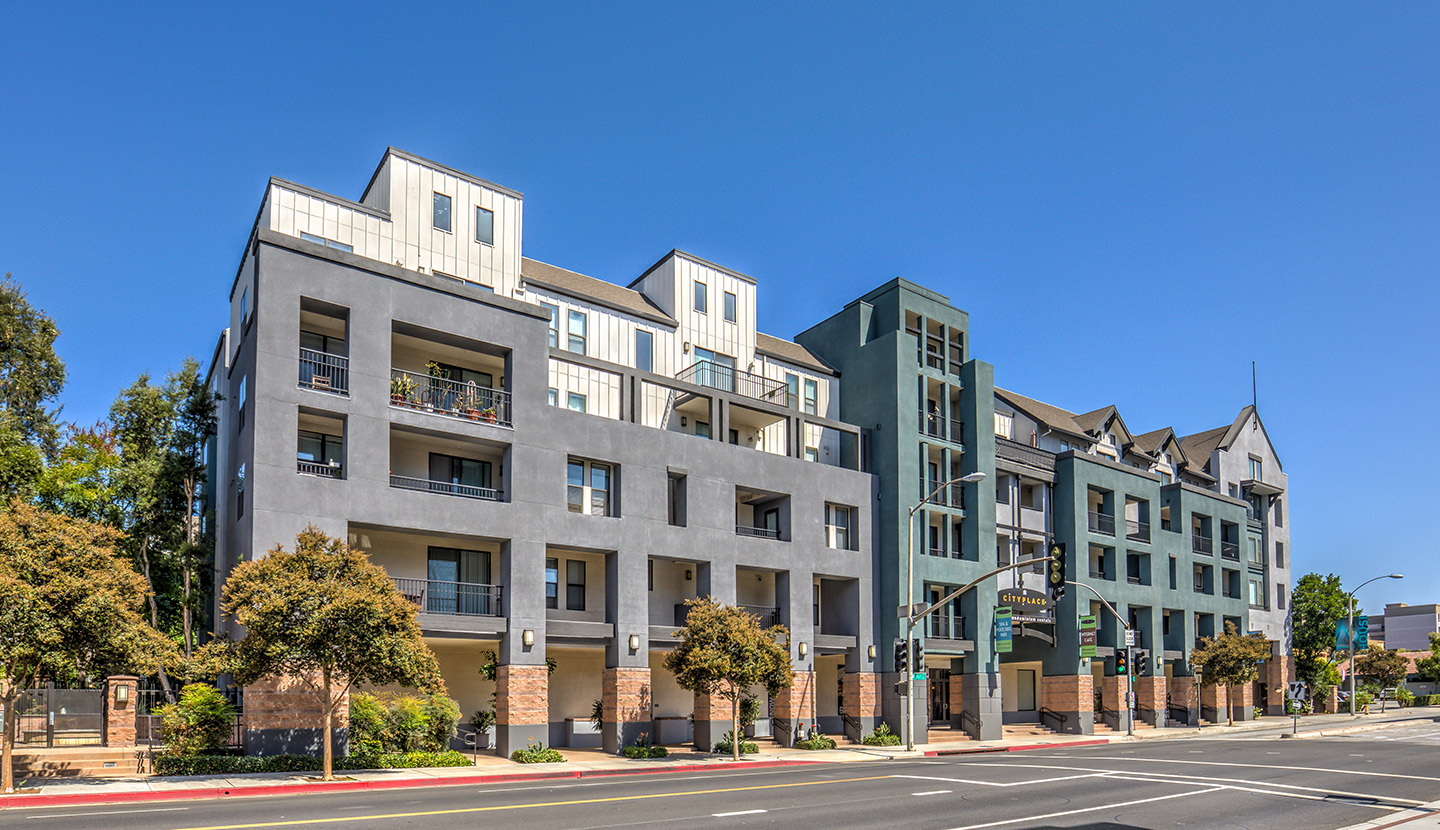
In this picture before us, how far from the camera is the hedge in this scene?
26.9 metres

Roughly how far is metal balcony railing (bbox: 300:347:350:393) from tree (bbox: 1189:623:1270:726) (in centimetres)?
5062

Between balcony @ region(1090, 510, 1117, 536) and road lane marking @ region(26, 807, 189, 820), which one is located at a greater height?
balcony @ region(1090, 510, 1117, 536)

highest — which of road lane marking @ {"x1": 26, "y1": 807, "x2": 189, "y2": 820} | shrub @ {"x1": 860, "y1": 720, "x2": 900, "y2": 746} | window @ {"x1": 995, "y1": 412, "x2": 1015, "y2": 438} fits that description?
window @ {"x1": 995, "y1": 412, "x2": 1015, "y2": 438}

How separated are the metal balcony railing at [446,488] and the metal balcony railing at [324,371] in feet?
11.8

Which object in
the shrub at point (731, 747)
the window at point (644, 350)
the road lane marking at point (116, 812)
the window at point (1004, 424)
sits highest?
the window at point (644, 350)

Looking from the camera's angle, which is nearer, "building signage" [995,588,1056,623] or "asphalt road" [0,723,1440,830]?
"asphalt road" [0,723,1440,830]

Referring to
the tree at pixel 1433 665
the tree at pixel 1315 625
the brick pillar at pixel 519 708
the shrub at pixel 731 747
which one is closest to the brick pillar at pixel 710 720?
the shrub at pixel 731 747

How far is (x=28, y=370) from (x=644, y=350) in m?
26.4

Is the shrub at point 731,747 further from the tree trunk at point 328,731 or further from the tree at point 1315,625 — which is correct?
the tree at point 1315,625

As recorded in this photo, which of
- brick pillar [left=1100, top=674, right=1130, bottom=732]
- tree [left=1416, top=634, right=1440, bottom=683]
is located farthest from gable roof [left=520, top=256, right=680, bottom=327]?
tree [left=1416, top=634, right=1440, bottom=683]

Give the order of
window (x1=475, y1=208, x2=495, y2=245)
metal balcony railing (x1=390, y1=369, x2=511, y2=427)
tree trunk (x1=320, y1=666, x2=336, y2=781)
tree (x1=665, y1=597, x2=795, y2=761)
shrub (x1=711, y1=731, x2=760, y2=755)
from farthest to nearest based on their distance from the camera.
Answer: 1. window (x1=475, y1=208, x2=495, y2=245)
2. shrub (x1=711, y1=731, x2=760, y2=755)
3. tree (x1=665, y1=597, x2=795, y2=761)
4. metal balcony railing (x1=390, y1=369, x2=511, y2=427)
5. tree trunk (x1=320, y1=666, x2=336, y2=781)

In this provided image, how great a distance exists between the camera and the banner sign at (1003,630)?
4912 cm

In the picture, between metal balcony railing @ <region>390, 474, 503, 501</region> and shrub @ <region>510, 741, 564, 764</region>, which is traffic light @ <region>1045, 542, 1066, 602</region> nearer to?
shrub @ <region>510, 741, 564, 764</region>

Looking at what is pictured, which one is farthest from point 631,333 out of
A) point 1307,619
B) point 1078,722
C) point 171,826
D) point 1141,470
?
point 1307,619
